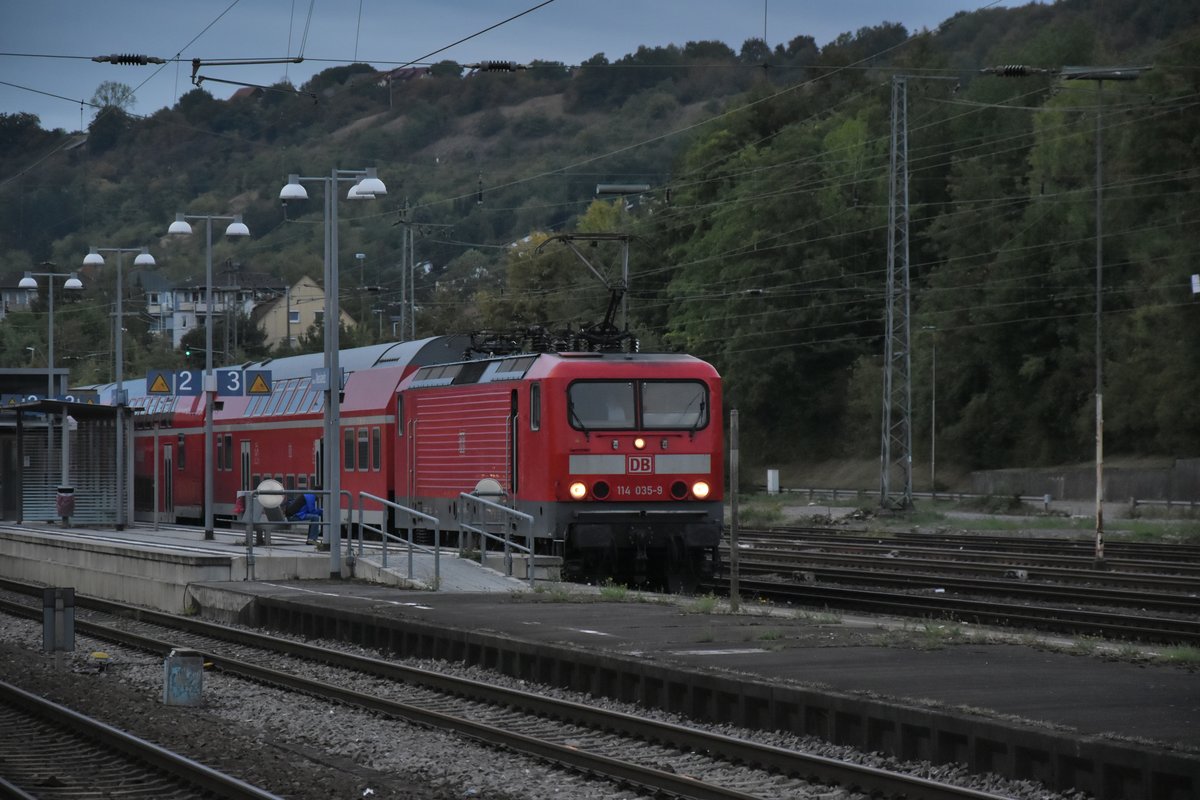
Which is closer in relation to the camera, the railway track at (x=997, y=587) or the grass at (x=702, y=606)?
the grass at (x=702, y=606)

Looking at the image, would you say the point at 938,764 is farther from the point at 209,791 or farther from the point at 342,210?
the point at 342,210

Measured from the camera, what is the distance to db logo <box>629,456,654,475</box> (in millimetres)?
25719

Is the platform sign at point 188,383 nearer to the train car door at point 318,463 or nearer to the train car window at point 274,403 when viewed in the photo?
the train car door at point 318,463

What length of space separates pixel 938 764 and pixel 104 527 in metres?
30.4

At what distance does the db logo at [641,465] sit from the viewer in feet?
84.4

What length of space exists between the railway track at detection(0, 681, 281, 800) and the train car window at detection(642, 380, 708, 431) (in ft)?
39.7

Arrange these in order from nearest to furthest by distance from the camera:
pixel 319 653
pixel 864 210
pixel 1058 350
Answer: pixel 319 653 → pixel 1058 350 → pixel 864 210

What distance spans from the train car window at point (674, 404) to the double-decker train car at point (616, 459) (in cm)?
2

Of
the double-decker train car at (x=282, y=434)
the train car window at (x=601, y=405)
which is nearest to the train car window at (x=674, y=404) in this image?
the train car window at (x=601, y=405)

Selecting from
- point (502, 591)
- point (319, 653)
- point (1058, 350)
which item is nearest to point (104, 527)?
point (502, 591)

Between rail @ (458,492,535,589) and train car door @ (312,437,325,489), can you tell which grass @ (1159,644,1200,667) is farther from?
train car door @ (312,437,325,489)

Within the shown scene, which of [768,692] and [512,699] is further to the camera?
[512,699]

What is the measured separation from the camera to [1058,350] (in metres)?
72.5

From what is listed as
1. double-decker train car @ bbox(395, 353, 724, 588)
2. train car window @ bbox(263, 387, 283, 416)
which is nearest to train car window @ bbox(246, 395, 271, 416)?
train car window @ bbox(263, 387, 283, 416)
